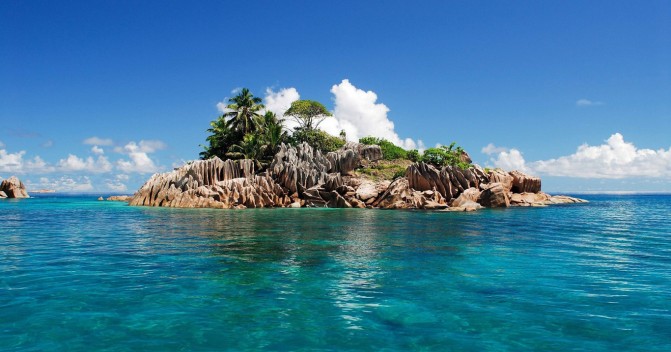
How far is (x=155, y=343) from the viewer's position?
9000 mm

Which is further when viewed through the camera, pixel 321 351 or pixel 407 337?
pixel 407 337

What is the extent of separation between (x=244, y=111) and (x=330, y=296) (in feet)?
246

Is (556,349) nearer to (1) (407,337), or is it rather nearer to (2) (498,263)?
(1) (407,337)

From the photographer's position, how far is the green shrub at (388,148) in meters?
101

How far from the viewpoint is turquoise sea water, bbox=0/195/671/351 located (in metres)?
9.39

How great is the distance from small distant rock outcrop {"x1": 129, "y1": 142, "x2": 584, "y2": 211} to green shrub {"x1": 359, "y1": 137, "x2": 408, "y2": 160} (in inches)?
1055

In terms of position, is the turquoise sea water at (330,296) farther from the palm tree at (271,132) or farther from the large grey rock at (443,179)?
the palm tree at (271,132)

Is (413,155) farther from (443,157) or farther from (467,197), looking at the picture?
(467,197)

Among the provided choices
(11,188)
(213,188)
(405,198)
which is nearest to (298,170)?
(213,188)

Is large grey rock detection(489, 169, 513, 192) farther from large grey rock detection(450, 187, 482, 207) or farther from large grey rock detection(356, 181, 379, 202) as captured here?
large grey rock detection(356, 181, 379, 202)

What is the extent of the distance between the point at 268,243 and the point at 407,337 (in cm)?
1648

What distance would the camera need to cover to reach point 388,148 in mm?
102938

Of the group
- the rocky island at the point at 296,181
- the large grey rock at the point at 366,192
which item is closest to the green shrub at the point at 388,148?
the rocky island at the point at 296,181

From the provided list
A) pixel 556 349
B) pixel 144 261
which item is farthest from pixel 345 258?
pixel 556 349
